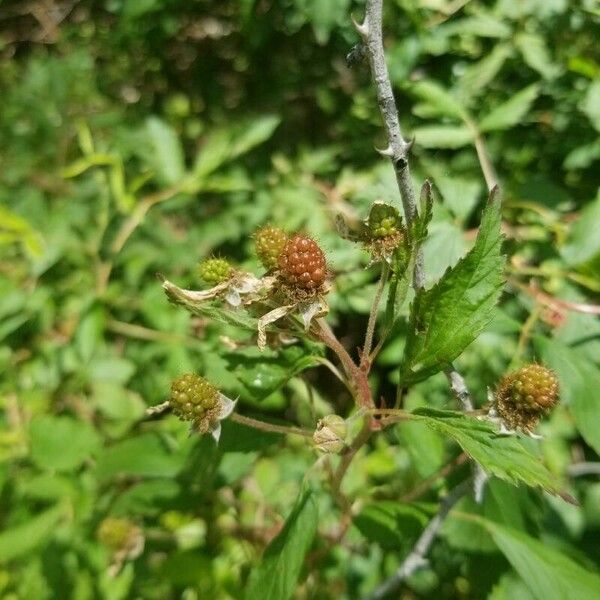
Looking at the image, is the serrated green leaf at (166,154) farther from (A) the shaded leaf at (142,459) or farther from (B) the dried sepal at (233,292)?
(B) the dried sepal at (233,292)

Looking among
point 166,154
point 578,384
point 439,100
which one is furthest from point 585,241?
point 166,154

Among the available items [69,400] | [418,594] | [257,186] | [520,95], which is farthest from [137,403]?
[520,95]

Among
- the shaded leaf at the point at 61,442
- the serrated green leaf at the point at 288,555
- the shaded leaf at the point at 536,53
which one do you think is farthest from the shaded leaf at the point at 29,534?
the shaded leaf at the point at 536,53

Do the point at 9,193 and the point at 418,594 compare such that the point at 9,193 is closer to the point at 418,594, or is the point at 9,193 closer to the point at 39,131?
the point at 39,131

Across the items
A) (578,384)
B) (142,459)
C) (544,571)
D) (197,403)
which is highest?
(197,403)

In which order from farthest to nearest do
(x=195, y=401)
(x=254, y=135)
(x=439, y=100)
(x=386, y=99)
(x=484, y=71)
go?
(x=254, y=135) → (x=484, y=71) → (x=439, y=100) → (x=195, y=401) → (x=386, y=99)

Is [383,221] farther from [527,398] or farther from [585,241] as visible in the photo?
[585,241]
